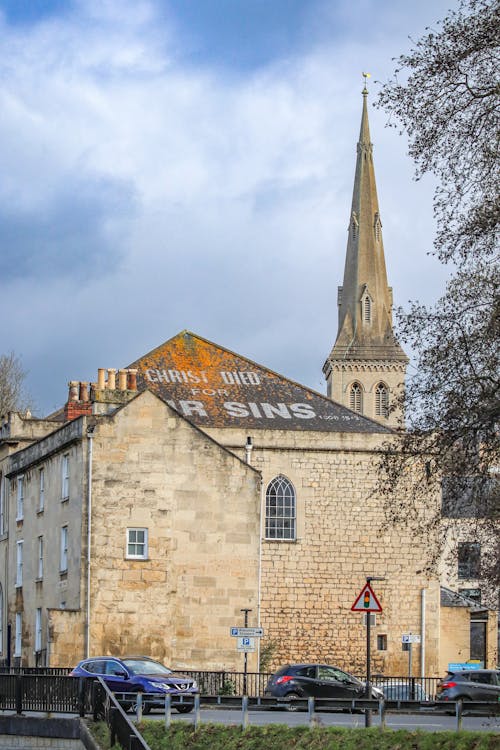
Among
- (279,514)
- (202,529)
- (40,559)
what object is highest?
(279,514)

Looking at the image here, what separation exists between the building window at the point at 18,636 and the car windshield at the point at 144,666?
1920cm

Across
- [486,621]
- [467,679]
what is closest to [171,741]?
[467,679]

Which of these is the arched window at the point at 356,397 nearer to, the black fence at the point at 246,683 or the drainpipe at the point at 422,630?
the drainpipe at the point at 422,630

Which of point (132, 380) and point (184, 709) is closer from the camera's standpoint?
point (184, 709)

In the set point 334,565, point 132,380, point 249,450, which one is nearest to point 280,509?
point 249,450

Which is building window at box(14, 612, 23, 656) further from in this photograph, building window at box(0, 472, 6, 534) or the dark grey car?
the dark grey car

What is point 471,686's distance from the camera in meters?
42.9

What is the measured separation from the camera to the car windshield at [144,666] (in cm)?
3718

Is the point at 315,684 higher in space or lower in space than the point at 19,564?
lower

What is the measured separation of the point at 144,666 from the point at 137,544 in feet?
46.7

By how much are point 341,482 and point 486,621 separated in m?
18.5

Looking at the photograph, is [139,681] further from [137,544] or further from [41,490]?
[41,490]

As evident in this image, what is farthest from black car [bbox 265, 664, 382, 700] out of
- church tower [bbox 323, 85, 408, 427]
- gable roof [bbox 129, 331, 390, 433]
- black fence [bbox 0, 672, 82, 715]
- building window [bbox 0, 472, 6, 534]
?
church tower [bbox 323, 85, 408, 427]

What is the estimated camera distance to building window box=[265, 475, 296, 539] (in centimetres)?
5897
